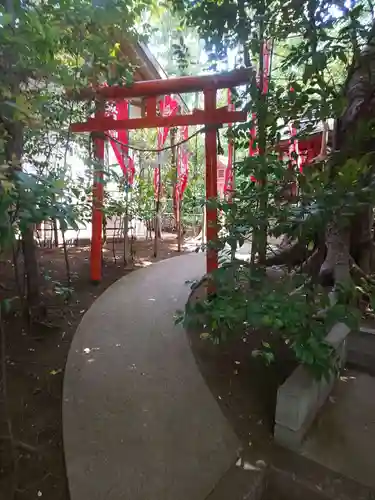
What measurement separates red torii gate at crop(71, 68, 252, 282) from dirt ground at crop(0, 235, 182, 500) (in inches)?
46.5

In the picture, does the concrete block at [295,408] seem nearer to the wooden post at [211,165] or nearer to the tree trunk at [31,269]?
the wooden post at [211,165]

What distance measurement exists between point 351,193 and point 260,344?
6.17 feet

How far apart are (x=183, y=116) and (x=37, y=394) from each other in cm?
339

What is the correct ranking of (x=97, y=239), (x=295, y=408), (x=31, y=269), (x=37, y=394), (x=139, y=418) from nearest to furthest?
(x=295, y=408), (x=139, y=418), (x=37, y=394), (x=31, y=269), (x=97, y=239)

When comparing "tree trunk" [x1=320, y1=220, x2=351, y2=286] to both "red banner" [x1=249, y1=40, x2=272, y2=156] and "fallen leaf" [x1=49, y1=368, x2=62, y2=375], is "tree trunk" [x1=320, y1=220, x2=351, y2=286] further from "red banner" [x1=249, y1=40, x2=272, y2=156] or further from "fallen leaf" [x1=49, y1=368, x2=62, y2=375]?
"fallen leaf" [x1=49, y1=368, x2=62, y2=375]

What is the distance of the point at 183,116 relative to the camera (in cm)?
427

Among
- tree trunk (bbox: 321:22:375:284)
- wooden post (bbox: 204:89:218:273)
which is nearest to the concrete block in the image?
tree trunk (bbox: 321:22:375:284)

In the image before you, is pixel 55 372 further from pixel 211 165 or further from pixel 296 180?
pixel 211 165

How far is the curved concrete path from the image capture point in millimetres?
1896

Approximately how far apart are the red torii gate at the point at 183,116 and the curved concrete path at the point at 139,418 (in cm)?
115

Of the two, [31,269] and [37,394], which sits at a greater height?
[31,269]

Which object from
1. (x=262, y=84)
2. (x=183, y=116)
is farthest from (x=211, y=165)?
(x=262, y=84)

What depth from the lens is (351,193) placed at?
1.65 metres

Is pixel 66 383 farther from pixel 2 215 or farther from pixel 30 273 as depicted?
pixel 2 215
